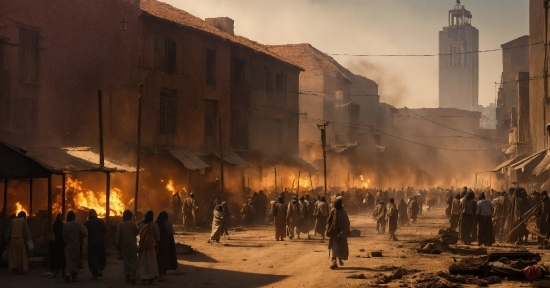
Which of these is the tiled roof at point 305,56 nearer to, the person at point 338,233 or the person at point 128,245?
the person at point 338,233

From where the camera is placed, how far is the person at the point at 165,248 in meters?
16.5

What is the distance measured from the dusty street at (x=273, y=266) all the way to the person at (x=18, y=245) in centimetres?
28

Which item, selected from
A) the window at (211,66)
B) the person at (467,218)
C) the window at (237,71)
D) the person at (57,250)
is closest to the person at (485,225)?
the person at (467,218)

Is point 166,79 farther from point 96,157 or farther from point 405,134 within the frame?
point 405,134

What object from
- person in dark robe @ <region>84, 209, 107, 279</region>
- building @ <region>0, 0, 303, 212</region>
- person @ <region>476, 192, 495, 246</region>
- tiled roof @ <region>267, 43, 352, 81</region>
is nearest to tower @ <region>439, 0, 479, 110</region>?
tiled roof @ <region>267, 43, 352, 81</region>

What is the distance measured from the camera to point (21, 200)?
26.2m

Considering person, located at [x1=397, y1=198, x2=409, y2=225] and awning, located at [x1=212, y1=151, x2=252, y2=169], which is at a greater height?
awning, located at [x1=212, y1=151, x2=252, y2=169]

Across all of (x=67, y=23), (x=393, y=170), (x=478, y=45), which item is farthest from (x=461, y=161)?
(x=67, y=23)

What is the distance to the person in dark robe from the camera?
53.9 feet

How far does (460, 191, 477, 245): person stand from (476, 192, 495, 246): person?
2.54 ft

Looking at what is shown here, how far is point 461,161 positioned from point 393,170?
22.5 m

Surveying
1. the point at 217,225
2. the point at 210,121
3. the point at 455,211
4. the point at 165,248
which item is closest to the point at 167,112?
the point at 210,121

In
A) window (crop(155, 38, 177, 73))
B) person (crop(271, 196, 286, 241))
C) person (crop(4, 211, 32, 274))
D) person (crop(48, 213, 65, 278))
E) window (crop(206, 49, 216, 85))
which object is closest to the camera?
person (crop(48, 213, 65, 278))

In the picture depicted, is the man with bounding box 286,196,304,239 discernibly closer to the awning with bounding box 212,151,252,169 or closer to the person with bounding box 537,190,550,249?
the person with bounding box 537,190,550,249
